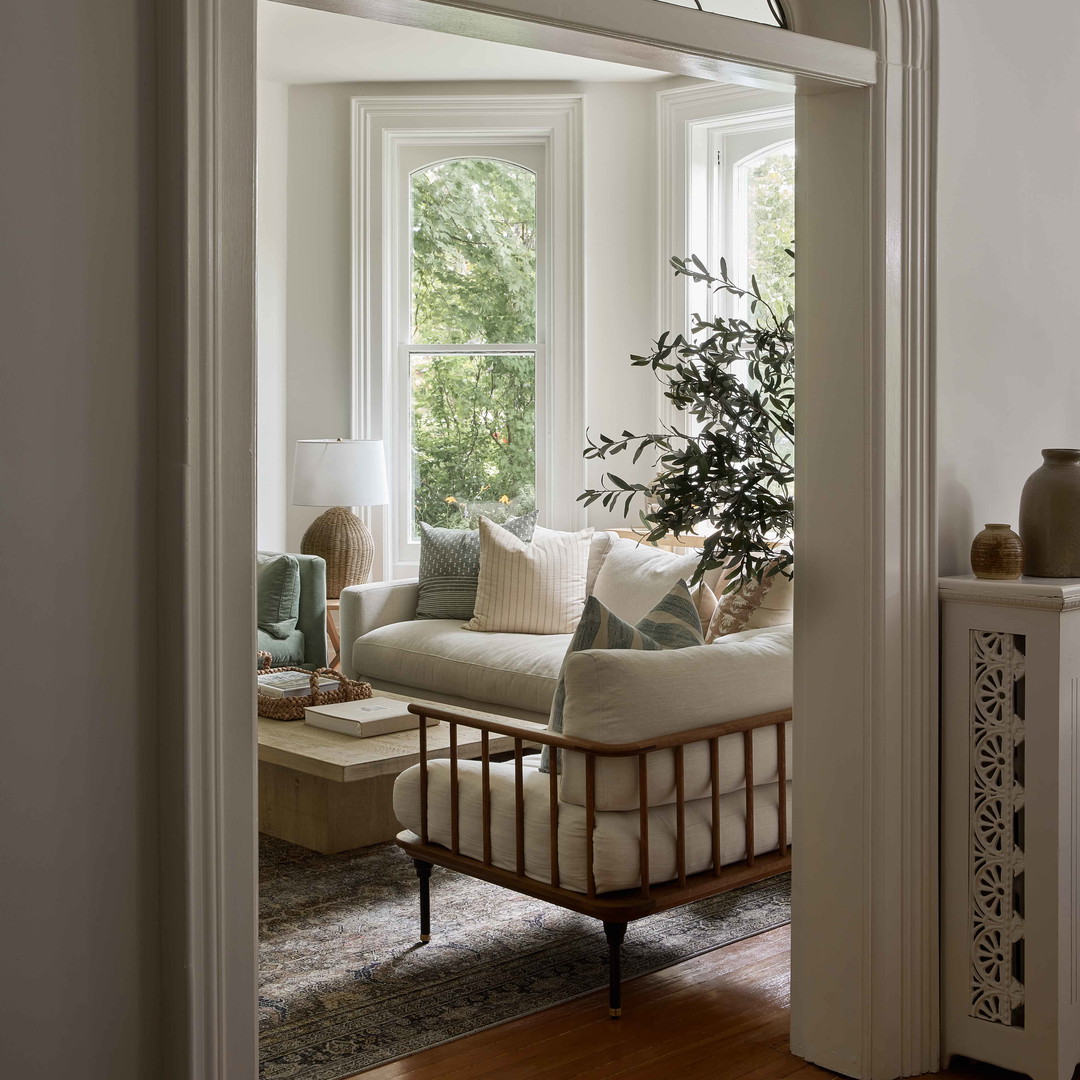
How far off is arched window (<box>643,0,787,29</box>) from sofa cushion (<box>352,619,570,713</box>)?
9.64 ft

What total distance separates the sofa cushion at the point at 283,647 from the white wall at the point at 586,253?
37.3 inches

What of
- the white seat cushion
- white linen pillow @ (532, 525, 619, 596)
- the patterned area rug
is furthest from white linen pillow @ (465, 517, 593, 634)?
the white seat cushion

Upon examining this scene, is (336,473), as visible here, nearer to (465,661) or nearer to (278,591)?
(278,591)

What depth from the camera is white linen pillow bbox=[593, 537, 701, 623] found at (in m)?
5.32

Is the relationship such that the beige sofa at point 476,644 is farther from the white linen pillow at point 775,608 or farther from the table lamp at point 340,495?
the white linen pillow at point 775,608

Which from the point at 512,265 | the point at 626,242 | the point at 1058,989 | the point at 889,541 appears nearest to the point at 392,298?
the point at 512,265

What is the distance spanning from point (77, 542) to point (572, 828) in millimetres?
1688

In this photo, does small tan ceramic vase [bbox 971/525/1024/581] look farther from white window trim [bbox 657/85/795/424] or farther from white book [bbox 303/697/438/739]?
white window trim [bbox 657/85/795/424]

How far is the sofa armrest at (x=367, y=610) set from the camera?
6.14 meters

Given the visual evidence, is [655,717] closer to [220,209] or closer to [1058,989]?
[1058,989]

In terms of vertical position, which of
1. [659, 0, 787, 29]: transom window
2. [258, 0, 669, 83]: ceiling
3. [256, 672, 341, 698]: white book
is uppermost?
[258, 0, 669, 83]: ceiling

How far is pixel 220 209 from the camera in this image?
1.83 m

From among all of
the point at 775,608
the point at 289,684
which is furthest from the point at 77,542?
the point at 289,684

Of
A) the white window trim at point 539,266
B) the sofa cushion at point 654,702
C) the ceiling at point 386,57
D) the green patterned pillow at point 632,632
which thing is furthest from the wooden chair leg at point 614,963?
the ceiling at point 386,57
